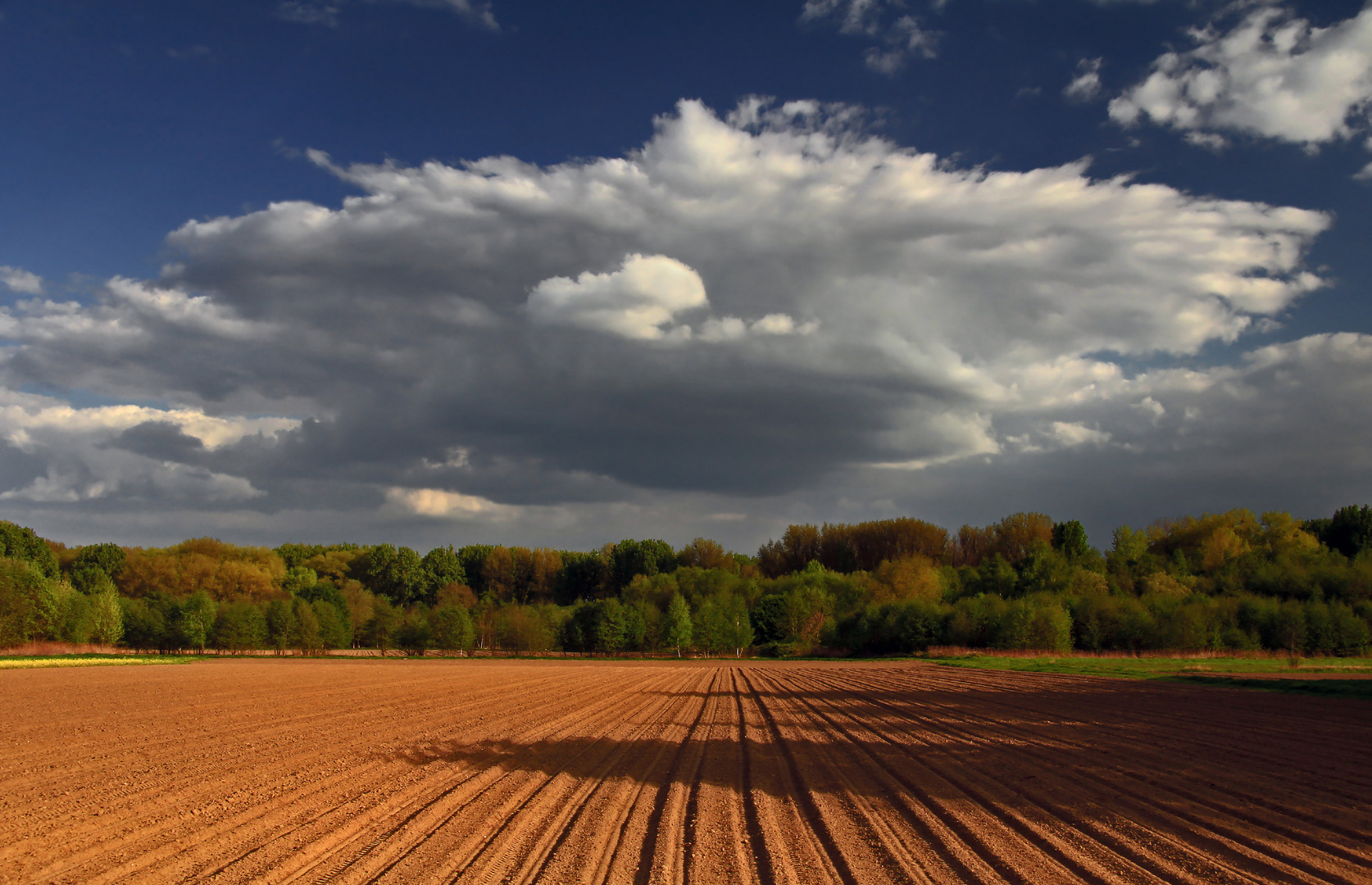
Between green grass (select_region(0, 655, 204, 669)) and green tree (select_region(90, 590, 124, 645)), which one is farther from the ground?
green tree (select_region(90, 590, 124, 645))

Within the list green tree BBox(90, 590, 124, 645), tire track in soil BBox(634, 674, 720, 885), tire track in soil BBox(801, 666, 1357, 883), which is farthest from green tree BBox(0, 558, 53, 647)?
tire track in soil BBox(801, 666, 1357, 883)

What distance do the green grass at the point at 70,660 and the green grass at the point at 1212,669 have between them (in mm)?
69833

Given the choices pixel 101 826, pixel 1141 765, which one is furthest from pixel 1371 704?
pixel 101 826

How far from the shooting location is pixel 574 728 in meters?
21.3

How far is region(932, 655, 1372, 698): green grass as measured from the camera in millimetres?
37281

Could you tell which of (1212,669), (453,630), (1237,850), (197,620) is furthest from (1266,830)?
(197,620)

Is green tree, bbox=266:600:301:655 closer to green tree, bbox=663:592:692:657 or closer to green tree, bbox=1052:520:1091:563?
green tree, bbox=663:592:692:657

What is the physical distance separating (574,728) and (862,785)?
10.3 m

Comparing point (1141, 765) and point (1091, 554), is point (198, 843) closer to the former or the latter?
point (1141, 765)

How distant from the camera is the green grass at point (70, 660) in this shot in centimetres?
5981

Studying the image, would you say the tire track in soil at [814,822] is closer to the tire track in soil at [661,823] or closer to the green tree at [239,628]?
the tire track in soil at [661,823]

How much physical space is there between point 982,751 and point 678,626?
85587 mm

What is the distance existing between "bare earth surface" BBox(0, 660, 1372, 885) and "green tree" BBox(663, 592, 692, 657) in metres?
75.2

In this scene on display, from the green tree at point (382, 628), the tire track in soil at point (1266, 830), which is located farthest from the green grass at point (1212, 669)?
the green tree at point (382, 628)
